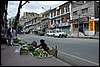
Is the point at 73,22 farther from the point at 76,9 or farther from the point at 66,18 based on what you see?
the point at 66,18

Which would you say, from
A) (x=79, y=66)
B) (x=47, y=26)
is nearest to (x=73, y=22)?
(x=47, y=26)

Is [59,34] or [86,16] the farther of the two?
[86,16]

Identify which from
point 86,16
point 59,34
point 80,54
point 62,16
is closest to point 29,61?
point 80,54

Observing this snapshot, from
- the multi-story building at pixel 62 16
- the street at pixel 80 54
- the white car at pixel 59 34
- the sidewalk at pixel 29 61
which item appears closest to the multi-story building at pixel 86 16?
the multi-story building at pixel 62 16

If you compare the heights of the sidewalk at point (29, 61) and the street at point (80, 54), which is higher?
the sidewalk at point (29, 61)

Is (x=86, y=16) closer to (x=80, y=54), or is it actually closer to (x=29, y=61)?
(x=80, y=54)

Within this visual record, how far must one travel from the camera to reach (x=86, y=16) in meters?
50.2

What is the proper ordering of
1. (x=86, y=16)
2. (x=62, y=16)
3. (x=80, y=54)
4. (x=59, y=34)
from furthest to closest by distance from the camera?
(x=62, y=16)
(x=86, y=16)
(x=59, y=34)
(x=80, y=54)

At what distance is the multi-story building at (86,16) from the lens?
4700 centimetres

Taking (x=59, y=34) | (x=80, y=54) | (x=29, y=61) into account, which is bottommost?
(x=80, y=54)

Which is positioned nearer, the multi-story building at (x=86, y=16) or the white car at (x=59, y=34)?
the multi-story building at (x=86, y=16)

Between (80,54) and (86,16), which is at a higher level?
(86,16)

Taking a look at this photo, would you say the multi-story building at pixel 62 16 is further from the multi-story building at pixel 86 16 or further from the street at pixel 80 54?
the street at pixel 80 54

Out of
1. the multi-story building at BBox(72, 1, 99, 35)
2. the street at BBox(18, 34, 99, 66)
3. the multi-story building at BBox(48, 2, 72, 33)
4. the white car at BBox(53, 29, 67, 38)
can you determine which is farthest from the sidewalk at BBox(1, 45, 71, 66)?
the multi-story building at BBox(48, 2, 72, 33)
